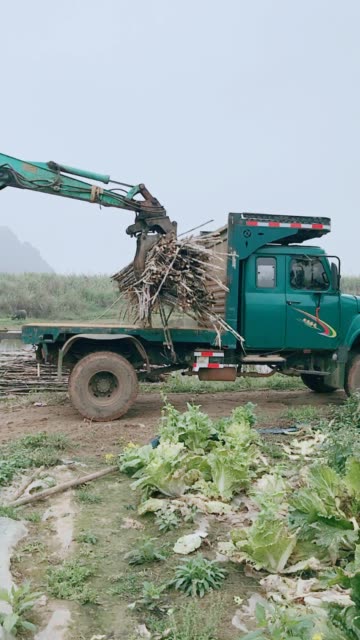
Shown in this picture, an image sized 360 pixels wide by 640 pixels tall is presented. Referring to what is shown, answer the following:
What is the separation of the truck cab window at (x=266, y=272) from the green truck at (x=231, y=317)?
1 cm

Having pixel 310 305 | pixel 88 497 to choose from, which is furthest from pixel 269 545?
pixel 310 305

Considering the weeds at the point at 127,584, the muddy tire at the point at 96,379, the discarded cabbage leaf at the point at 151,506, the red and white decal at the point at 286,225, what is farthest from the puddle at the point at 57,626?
the red and white decal at the point at 286,225

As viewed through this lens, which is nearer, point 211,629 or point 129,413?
point 211,629

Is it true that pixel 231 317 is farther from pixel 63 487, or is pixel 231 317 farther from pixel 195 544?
pixel 195 544

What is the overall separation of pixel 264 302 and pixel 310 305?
2.27 ft

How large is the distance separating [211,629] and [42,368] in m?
8.75

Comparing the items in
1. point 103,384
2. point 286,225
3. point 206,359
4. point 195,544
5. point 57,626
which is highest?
point 286,225

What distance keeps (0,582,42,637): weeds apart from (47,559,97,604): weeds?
0.61 ft

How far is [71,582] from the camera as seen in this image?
148 inches

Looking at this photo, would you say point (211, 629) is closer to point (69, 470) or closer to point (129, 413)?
point (69, 470)

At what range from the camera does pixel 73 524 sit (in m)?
4.69

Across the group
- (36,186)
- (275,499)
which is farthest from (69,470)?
(36,186)

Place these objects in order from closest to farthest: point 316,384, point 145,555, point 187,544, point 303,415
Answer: point 145,555 < point 187,544 < point 303,415 < point 316,384

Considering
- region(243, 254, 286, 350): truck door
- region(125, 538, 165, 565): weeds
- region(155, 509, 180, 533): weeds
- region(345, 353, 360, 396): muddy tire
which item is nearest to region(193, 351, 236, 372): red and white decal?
region(243, 254, 286, 350): truck door
